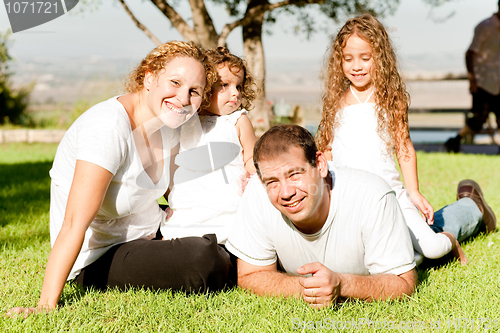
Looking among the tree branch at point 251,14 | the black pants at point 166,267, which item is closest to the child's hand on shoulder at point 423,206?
the black pants at point 166,267

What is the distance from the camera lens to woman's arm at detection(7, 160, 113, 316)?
2336 mm

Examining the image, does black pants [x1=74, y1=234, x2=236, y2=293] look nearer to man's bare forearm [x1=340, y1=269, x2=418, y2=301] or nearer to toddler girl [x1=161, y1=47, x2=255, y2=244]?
toddler girl [x1=161, y1=47, x2=255, y2=244]

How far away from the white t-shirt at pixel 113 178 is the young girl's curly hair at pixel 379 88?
1225 mm

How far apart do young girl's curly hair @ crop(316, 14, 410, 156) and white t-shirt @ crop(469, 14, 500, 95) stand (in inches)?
255

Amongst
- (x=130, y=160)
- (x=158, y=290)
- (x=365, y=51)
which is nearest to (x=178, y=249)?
(x=158, y=290)

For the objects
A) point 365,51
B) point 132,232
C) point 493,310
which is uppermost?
point 365,51

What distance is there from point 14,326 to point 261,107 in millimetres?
7398

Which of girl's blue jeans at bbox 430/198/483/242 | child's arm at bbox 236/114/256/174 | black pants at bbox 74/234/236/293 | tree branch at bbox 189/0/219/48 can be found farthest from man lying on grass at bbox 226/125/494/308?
tree branch at bbox 189/0/219/48

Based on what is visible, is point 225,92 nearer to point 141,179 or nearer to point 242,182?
point 242,182

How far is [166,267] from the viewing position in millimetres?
2713

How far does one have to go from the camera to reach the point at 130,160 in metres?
2.60

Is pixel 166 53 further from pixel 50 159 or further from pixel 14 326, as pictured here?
pixel 50 159

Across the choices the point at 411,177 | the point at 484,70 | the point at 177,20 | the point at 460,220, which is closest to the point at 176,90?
the point at 411,177

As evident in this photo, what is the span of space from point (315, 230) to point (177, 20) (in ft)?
22.1
